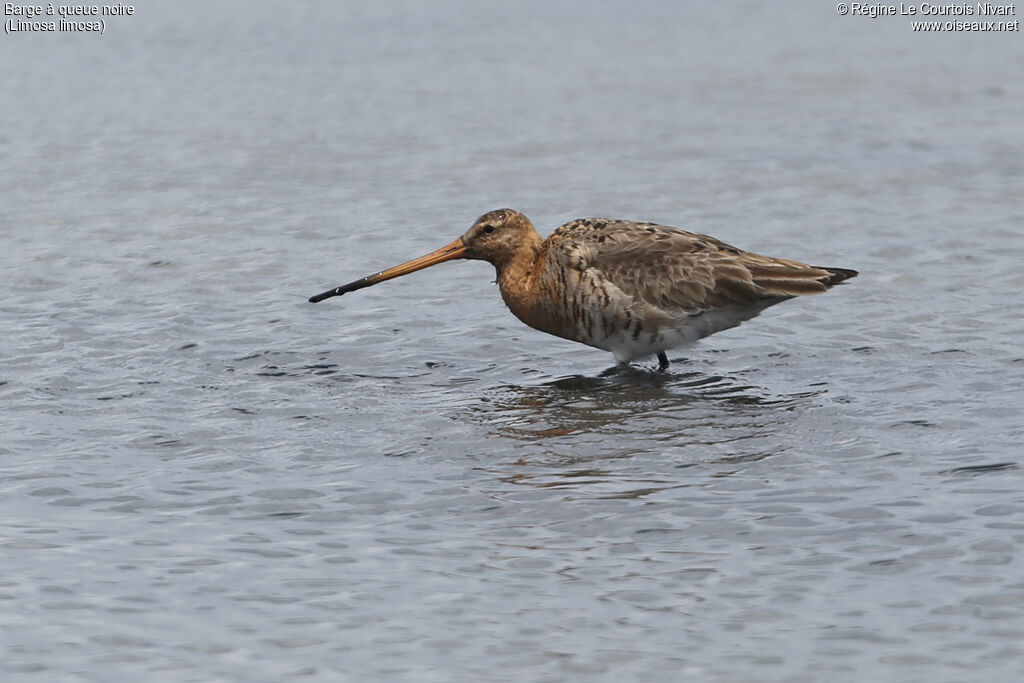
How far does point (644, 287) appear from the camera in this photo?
10.7 meters

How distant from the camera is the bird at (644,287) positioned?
10711 mm

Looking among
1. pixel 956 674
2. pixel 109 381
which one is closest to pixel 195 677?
pixel 956 674

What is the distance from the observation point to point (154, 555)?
279 inches

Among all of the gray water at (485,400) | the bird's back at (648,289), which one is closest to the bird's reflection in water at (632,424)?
the gray water at (485,400)

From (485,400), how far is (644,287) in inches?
58.7

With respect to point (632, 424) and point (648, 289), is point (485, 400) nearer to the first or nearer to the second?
point (632, 424)

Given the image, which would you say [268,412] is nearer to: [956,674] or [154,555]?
[154,555]

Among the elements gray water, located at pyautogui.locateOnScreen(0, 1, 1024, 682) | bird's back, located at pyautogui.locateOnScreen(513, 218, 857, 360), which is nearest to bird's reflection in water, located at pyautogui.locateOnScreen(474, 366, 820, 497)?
gray water, located at pyautogui.locateOnScreen(0, 1, 1024, 682)

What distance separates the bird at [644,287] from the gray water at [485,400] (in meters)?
0.32

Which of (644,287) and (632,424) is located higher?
(644,287)

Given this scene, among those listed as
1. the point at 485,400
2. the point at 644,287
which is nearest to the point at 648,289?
the point at 644,287

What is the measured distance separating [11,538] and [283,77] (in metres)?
16.2

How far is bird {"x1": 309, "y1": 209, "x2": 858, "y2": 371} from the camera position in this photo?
422 inches

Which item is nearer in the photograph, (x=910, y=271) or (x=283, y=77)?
(x=910, y=271)
